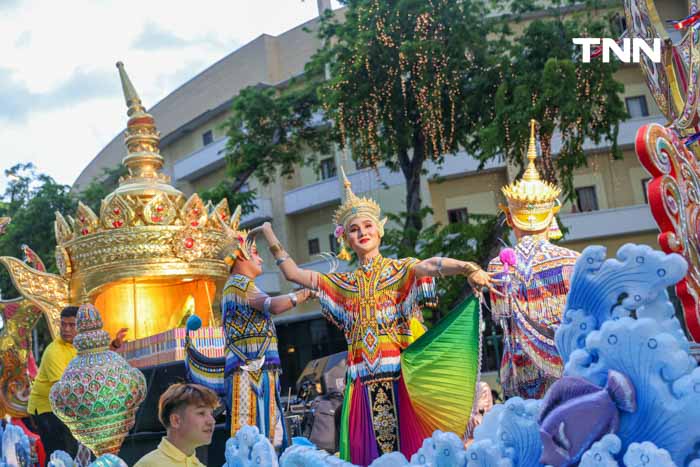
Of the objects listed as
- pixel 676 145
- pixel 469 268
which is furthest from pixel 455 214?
pixel 469 268

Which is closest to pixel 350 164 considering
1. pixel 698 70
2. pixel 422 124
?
pixel 422 124

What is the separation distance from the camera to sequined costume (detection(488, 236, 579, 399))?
4977 mm

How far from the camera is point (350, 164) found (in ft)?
73.5

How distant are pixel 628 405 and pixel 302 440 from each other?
1.20 m

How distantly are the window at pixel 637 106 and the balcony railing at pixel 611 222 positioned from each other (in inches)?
100

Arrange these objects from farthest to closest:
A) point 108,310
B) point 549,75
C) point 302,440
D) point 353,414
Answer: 1. point 549,75
2. point 108,310
3. point 353,414
4. point 302,440

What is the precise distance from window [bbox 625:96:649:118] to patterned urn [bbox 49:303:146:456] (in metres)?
20.3

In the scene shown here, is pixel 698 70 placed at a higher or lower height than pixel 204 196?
lower

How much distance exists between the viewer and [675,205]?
174 inches

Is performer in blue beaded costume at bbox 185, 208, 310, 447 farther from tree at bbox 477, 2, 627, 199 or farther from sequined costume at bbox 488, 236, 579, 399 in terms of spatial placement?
tree at bbox 477, 2, 627, 199

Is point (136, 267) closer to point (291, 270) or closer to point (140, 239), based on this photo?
point (140, 239)

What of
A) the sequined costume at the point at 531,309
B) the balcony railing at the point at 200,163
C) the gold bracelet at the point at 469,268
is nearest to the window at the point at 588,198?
the balcony railing at the point at 200,163

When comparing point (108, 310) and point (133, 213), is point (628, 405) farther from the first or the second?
point (108, 310)

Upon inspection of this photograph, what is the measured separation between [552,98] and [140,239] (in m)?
6.90
